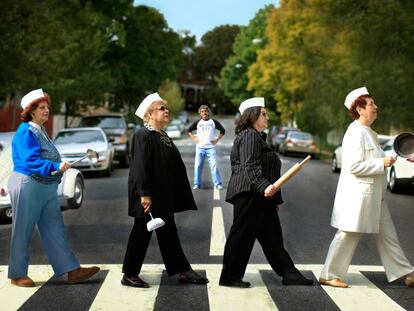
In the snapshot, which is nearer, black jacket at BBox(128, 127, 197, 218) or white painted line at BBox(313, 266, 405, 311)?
white painted line at BBox(313, 266, 405, 311)

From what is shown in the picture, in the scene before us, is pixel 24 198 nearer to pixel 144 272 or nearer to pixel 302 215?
pixel 144 272

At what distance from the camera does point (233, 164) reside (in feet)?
21.5

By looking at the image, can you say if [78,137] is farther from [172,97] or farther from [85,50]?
[172,97]

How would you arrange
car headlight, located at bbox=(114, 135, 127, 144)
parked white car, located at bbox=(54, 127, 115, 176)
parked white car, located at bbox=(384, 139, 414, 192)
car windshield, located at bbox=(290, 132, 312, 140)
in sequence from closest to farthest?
parked white car, located at bbox=(384, 139, 414, 192) < parked white car, located at bbox=(54, 127, 115, 176) < car headlight, located at bbox=(114, 135, 127, 144) < car windshield, located at bbox=(290, 132, 312, 140)

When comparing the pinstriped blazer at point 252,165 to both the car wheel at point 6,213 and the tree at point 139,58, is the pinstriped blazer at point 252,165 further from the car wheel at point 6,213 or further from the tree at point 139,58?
the tree at point 139,58

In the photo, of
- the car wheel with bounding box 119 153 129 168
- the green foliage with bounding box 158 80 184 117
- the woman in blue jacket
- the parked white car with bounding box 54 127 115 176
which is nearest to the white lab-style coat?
the woman in blue jacket

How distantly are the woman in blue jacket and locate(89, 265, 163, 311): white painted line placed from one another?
0.38 m

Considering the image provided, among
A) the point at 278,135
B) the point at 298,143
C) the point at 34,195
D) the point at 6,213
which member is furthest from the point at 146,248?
the point at 278,135

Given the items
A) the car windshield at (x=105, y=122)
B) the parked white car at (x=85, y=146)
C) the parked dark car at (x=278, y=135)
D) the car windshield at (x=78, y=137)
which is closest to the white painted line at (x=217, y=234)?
the parked white car at (x=85, y=146)

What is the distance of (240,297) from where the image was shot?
239 inches

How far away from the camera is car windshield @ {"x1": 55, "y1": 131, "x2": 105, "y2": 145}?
20734 millimetres

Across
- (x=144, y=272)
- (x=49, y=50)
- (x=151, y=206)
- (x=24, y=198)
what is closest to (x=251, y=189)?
(x=151, y=206)

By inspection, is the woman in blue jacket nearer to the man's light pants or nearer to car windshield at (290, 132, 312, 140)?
the man's light pants

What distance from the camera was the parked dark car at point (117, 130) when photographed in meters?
24.5
